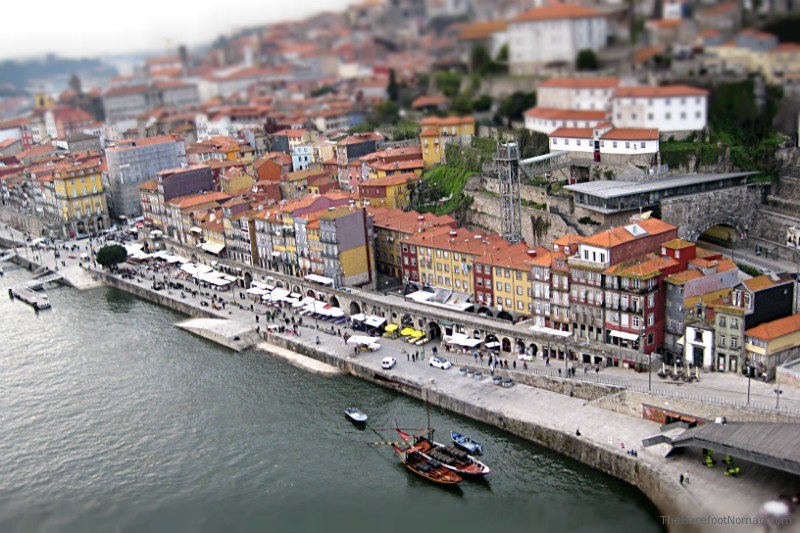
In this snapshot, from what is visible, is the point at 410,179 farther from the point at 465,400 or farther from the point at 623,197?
the point at 465,400

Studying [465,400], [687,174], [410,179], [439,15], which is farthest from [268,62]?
[465,400]

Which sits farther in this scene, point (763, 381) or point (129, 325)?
point (129, 325)

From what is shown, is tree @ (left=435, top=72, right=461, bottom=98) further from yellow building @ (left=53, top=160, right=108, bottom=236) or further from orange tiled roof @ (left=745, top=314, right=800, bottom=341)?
orange tiled roof @ (left=745, top=314, right=800, bottom=341)

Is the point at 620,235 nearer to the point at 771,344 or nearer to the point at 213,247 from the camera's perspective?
the point at 771,344

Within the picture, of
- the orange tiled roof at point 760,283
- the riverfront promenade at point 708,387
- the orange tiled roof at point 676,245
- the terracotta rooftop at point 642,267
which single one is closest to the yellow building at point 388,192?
the riverfront promenade at point 708,387

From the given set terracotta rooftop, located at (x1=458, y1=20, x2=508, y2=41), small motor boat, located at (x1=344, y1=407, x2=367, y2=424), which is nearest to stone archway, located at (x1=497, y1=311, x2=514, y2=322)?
small motor boat, located at (x1=344, y1=407, x2=367, y2=424)

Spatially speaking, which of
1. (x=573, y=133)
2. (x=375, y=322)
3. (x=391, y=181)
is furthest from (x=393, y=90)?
(x=375, y=322)

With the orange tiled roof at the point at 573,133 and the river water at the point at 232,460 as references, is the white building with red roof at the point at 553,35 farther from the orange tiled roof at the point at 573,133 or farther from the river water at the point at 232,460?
the river water at the point at 232,460
